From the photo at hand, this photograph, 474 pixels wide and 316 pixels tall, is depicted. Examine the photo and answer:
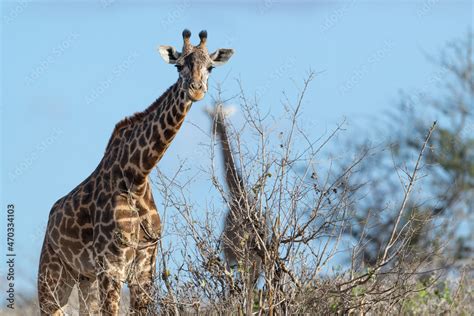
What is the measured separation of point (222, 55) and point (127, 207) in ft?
5.12

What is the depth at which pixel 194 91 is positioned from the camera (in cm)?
911

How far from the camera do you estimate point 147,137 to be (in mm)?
10125

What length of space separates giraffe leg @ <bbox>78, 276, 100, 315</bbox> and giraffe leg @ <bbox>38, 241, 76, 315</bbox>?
236 mm

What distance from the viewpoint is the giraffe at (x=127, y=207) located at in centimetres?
970

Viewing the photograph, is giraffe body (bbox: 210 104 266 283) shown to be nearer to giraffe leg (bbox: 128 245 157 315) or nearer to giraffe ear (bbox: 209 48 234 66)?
giraffe ear (bbox: 209 48 234 66)

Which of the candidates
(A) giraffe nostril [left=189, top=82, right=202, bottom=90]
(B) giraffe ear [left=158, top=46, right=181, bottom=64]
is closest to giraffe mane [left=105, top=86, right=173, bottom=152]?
(B) giraffe ear [left=158, top=46, right=181, bottom=64]

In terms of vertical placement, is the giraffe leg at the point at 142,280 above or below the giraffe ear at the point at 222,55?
below

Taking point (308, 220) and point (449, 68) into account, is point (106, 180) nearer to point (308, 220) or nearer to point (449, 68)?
point (308, 220)

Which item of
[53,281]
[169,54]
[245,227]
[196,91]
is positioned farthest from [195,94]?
[53,281]

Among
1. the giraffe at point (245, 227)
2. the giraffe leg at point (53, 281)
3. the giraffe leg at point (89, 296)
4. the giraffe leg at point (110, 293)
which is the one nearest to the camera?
the giraffe at point (245, 227)

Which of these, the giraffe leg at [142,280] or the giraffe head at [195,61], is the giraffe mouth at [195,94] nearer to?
the giraffe head at [195,61]

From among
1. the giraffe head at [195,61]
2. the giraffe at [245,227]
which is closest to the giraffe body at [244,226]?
the giraffe at [245,227]

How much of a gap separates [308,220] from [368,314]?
1114 millimetres

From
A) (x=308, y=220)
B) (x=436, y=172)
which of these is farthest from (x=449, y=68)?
(x=308, y=220)
